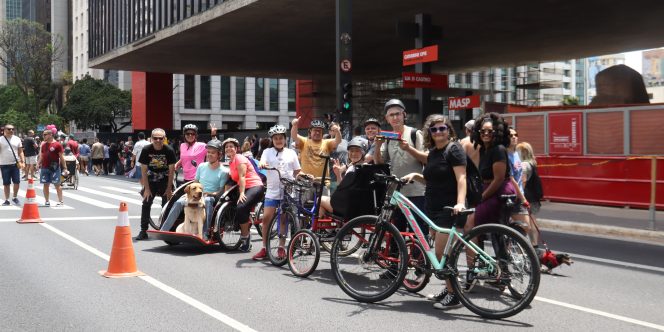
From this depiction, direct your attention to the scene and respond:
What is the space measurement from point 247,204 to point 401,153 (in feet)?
8.72

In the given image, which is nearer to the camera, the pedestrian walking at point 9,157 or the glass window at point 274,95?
the pedestrian walking at point 9,157

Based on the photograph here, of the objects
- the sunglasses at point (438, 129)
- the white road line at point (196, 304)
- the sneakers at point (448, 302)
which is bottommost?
the white road line at point (196, 304)

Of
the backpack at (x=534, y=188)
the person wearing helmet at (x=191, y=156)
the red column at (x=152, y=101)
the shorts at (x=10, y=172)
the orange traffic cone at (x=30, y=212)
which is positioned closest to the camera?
the backpack at (x=534, y=188)

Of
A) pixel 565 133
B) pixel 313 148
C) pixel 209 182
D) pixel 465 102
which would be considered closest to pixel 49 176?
pixel 209 182

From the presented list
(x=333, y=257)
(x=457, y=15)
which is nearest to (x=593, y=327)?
(x=333, y=257)

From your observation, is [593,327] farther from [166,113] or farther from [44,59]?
[44,59]

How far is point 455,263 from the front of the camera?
221 inches

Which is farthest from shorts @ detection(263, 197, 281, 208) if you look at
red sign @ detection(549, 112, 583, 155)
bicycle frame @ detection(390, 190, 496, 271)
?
red sign @ detection(549, 112, 583, 155)

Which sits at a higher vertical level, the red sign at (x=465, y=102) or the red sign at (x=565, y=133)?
the red sign at (x=465, y=102)

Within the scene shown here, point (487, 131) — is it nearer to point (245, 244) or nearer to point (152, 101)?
point (245, 244)

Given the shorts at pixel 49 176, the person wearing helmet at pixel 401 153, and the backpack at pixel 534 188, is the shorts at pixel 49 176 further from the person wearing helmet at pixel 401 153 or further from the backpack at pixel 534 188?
the backpack at pixel 534 188

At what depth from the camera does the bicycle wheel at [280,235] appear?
773 cm

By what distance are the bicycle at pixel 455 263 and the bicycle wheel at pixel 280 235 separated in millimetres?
1548

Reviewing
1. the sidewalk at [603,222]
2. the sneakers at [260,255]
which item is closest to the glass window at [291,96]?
the sidewalk at [603,222]
